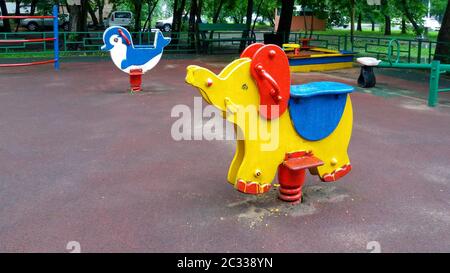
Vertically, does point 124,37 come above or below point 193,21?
below

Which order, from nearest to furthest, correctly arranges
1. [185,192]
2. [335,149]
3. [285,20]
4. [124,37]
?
[335,149] → [185,192] → [124,37] → [285,20]

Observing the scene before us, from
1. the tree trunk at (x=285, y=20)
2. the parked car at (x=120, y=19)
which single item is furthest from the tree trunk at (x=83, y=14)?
the parked car at (x=120, y=19)

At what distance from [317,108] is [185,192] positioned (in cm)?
149

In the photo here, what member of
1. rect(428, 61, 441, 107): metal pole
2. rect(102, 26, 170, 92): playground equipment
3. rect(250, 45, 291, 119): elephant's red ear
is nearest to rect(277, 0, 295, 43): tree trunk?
rect(102, 26, 170, 92): playground equipment

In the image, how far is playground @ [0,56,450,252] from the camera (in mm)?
3629

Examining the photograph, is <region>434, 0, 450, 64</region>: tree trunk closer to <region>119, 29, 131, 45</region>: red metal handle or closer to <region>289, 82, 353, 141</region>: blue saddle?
<region>119, 29, 131, 45</region>: red metal handle

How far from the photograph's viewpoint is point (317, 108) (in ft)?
13.5

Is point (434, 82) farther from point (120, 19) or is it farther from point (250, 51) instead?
point (120, 19)

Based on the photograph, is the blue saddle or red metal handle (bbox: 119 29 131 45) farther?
red metal handle (bbox: 119 29 131 45)

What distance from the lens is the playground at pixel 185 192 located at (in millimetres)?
3629

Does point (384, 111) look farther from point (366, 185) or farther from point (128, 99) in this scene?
point (128, 99)

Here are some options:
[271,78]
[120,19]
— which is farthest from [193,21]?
[271,78]

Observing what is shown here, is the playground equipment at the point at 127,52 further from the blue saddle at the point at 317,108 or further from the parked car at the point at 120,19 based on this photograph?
the parked car at the point at 120,19

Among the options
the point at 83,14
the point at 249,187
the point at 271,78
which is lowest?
the point at 249,187
